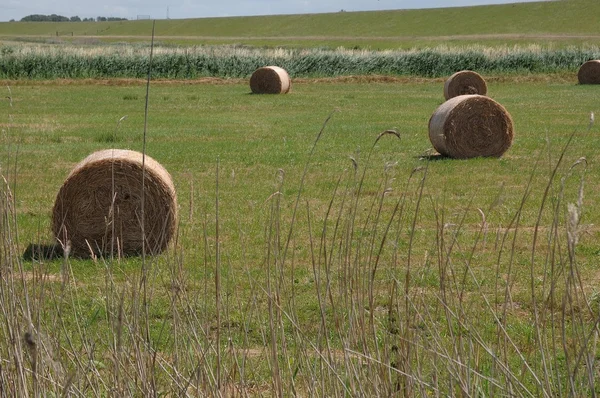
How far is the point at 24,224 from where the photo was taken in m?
10.4

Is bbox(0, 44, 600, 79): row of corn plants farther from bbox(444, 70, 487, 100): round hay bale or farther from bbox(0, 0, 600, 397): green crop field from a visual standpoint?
bbox(444, 70, 487, 100): round hay bale

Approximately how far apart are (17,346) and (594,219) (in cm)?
894

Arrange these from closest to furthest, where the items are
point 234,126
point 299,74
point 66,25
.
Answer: point 234,126 < point 299,74 < point 66,25

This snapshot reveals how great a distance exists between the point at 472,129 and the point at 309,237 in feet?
33.1

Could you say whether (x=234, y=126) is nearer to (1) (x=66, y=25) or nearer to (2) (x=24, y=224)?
(2) (x=24, y=224)

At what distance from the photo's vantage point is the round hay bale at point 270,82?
34250 millimetres

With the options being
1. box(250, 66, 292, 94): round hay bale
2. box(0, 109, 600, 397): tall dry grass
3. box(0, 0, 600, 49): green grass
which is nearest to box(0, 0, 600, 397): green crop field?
box(0, 109, 600, 397): tall dry grass

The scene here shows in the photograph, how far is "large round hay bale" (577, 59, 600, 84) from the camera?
127 feet

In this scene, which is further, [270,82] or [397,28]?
[397,28]

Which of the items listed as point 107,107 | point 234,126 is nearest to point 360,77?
point 107,107

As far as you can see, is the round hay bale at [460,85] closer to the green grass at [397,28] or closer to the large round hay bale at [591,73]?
the large round hay bale at [591,73]

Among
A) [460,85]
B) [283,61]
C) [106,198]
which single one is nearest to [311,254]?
[106,198]

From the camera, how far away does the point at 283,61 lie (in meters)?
47.8

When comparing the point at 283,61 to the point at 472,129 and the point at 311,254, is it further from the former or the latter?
the point at 311,254
